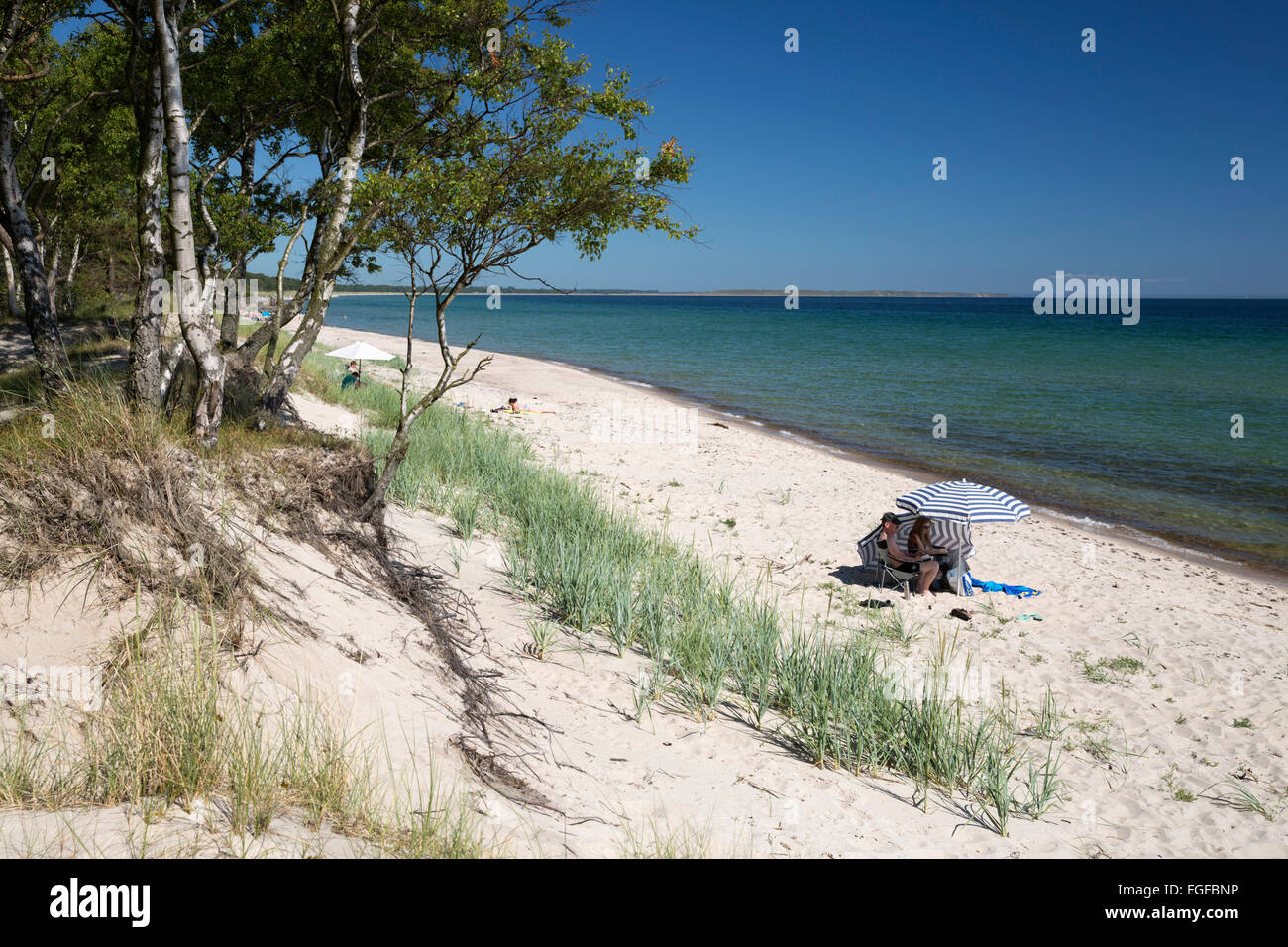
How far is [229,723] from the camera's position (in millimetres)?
3516

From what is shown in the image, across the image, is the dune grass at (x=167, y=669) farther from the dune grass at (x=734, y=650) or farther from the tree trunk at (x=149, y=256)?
the dune grass at (x=734, y=650)

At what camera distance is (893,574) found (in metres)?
8.91

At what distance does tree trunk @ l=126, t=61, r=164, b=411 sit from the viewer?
21.0 ft

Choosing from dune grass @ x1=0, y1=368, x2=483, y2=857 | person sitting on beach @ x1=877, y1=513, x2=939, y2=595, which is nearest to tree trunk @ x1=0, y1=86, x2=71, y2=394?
dune grass @ x1=0, y1=368, x2=483, y2=857

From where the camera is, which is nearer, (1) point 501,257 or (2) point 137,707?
(2) point 137,707

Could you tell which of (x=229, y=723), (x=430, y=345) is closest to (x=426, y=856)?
(x=229, y=723)

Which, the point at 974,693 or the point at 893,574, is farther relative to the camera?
the point at 893,574

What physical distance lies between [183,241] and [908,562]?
825 cm

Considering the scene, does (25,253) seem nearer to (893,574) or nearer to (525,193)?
(525,193)

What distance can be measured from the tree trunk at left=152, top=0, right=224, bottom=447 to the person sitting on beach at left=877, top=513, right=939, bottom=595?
7.28 metres

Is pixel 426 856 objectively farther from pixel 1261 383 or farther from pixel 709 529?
pixel 1261 383

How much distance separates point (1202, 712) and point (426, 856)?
682cm

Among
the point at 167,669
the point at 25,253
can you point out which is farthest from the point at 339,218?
the point at 167,669

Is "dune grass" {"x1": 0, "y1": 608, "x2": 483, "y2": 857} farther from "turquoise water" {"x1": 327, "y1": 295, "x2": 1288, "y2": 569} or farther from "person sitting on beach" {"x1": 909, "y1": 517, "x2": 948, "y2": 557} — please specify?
"turquoise water" {"x1": 327, "y1": 295, "x2": 1288, "y2": 569}
